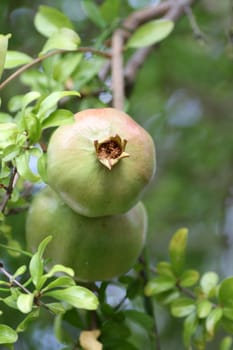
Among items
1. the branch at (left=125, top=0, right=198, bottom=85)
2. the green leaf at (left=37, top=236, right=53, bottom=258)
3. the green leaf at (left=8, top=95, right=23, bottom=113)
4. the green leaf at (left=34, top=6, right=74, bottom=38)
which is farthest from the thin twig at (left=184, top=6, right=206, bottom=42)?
the green leaf at (left=37, top=236, right=53, bottom=258)

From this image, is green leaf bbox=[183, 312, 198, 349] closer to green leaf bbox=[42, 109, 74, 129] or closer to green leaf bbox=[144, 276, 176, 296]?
green leaf bbox=[144, 276, 176, 296]

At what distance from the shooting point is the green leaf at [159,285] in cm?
95

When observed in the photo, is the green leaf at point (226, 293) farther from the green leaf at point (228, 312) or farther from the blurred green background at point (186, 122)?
the blurred green background at point (186, 122)

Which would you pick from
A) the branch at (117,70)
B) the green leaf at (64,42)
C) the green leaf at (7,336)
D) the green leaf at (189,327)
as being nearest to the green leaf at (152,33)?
the branch at (117,70)

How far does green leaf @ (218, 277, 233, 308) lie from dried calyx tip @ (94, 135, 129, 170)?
26 centimetres

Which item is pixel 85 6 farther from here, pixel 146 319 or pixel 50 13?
pixel 146 319

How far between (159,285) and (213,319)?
96 mm

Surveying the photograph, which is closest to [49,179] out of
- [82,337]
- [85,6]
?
[82,337]

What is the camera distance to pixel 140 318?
37.9 inches

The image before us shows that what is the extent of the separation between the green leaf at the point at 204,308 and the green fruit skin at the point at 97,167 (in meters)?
0.21

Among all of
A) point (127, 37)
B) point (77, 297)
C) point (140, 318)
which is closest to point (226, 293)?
point (140, 318)

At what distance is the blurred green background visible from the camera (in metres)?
1.65

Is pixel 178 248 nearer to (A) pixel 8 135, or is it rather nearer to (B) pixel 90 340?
(B) pixel 90 340

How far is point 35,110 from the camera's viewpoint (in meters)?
0.79
